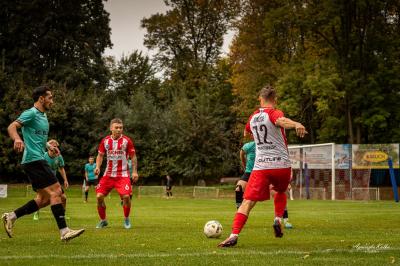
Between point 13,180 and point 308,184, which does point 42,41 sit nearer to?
point 13,180

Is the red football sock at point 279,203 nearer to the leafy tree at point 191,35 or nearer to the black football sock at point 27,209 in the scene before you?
the black football sock at point 27,209

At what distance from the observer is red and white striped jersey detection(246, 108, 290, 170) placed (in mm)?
9914

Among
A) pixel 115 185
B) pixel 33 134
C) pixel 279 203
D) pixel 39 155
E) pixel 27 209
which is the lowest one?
pixel 27 209

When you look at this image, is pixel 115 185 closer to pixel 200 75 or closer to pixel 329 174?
pixel 329 174

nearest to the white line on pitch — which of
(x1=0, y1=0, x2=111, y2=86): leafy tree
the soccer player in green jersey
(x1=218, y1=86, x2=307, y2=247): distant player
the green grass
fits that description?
the green grass

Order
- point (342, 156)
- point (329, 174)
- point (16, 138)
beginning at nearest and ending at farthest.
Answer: point (16, 138)
point (342, 156)
point (329, 174)

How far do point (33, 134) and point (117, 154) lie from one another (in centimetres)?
356

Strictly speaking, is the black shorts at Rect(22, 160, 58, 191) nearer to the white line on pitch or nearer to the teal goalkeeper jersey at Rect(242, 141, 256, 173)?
the white line on pitch

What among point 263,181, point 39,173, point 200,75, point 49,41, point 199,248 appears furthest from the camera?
point 200,75

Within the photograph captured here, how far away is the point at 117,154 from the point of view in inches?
547

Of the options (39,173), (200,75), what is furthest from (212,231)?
(200,75)

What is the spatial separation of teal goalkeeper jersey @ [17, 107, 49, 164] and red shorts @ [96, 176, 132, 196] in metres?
3.36

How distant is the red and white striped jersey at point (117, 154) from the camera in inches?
545

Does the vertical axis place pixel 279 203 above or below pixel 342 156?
below
